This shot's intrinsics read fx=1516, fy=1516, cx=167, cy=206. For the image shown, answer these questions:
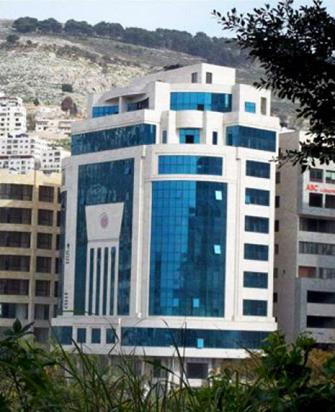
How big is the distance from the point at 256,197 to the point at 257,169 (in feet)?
5.64

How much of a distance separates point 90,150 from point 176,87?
683 centimetres

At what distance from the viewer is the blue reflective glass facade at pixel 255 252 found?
86500 millimetres

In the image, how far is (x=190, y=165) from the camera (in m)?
85.0

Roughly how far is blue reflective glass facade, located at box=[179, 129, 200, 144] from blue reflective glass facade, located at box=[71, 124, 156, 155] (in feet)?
5.34

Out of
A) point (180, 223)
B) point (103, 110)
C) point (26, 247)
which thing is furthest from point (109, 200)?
point (26, 247)

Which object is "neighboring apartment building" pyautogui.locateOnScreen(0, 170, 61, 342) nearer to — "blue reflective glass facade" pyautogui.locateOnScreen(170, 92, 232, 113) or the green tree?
"blue reflective glass facade" pyautogui.locateOnScreen(170, 92, 232, 113)

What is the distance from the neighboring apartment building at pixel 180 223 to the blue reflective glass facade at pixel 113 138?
0.28 feet

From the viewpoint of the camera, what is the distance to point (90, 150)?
92.1m

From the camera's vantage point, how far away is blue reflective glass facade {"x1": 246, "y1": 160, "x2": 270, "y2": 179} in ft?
286

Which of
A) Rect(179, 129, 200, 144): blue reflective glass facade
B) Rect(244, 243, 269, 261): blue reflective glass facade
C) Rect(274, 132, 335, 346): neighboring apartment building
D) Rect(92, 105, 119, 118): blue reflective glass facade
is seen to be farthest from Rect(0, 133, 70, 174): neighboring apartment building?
Rect(244, 243, 269, 261): blue reflective glass facade

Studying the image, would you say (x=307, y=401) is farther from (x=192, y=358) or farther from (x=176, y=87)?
(x=176, y=87)

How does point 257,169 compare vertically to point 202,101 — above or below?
below

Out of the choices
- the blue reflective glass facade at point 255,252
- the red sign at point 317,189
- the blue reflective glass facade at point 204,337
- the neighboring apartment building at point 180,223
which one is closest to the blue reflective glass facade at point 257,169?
the neighboring apartment building at point 180,223

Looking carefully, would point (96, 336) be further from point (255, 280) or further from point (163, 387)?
point (163, 387)
